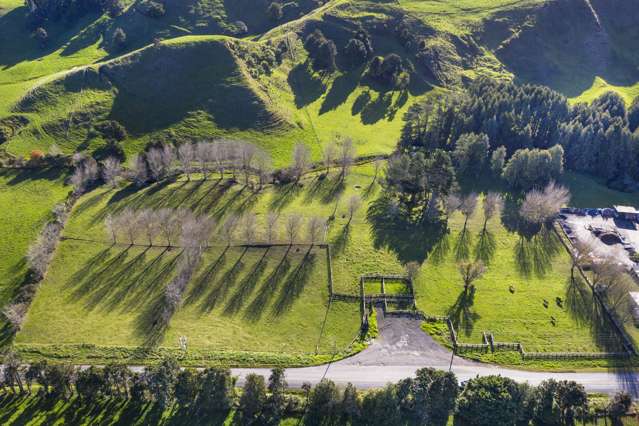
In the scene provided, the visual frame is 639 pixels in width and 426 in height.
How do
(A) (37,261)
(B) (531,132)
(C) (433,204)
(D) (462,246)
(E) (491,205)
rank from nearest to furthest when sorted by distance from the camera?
(A) (37,261)
(D) (462,246)
(E) (491,205)
(C) (433,204)
(B) (531,132)

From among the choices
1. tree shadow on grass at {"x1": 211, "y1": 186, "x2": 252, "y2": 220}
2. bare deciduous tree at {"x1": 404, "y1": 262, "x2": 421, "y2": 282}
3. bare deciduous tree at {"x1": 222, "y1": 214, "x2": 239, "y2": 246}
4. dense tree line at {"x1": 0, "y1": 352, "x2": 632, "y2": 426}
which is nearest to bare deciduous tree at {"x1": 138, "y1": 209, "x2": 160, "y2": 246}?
tree shadow on grass at {"x1": 211, "y1": 186, "x2": 252, "y2": 220}

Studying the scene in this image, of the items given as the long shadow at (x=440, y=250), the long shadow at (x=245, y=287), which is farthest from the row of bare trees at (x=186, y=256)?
→ the long shadow at (x=440, y=250)

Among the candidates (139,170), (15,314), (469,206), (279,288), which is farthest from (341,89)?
(15,314)

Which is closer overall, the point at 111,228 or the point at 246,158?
the point at 111,228

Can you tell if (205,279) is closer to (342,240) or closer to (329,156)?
(342,240)

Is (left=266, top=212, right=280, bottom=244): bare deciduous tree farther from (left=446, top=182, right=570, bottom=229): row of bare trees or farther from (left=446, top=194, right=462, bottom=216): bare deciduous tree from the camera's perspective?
A: (left=446, top=182, right=570, bottom=229): row of bare trees

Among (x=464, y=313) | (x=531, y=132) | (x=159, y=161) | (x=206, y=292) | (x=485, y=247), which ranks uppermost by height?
(x=159, y=161)

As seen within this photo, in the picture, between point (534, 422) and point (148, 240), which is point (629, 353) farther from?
point (148, 240)
